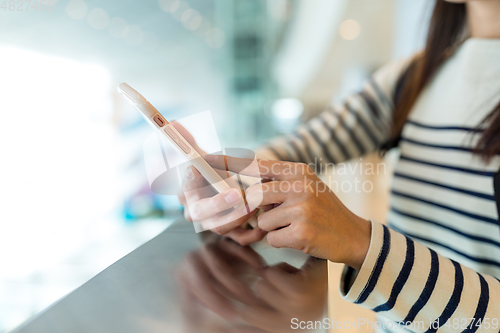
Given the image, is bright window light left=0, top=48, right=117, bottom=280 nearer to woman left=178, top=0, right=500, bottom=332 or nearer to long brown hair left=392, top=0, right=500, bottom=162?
woman left=178, top=0, right=500, bottom=332

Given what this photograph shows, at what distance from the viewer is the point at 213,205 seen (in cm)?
21

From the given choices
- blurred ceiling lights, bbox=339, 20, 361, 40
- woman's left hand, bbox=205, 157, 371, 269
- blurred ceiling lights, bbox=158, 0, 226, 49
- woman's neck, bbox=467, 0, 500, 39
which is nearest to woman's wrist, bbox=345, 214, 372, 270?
woman's left hand, bbox=205, 157, 371, 269

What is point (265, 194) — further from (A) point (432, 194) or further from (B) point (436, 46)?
(B) point (436, 46)

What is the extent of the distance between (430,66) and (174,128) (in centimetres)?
42

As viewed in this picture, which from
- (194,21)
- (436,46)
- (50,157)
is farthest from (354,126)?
(194,21)

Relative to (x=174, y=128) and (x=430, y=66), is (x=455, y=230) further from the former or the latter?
(x=174, y=128)

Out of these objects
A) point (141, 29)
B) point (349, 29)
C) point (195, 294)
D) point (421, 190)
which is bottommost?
point (421, 190)

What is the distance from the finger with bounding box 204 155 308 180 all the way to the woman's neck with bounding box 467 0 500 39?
1.20 ft

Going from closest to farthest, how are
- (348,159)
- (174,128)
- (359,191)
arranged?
(174,128) → (348,159) → (359,191)

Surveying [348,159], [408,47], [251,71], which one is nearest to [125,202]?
[348,159]

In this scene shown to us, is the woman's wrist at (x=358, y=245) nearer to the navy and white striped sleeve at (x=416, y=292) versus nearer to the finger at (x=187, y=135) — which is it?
the navy and white striped sleeve at (x=416, y=292)

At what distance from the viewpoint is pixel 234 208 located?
215 millimetres

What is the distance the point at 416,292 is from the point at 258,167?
141mm

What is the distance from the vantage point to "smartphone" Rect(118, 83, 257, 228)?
0.19 meters
